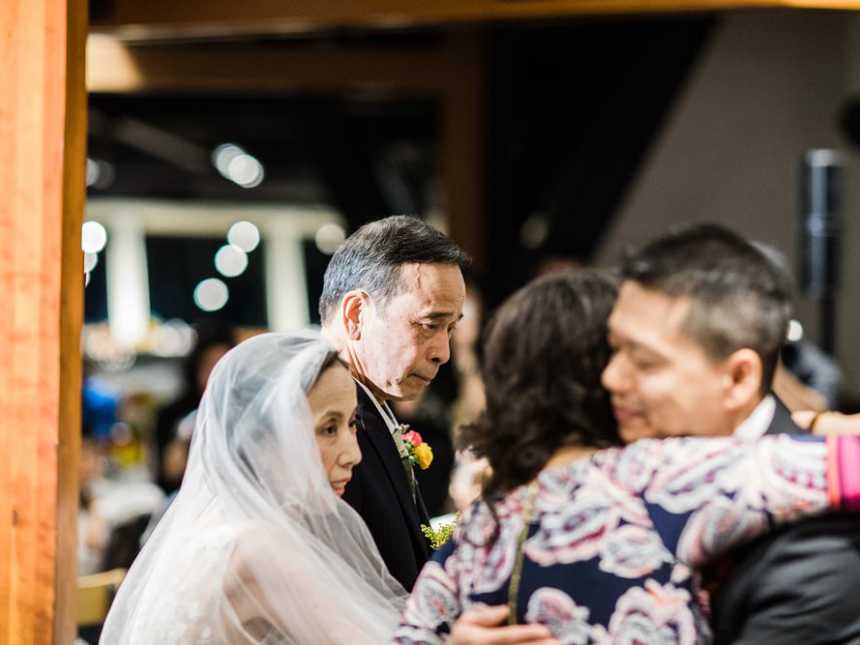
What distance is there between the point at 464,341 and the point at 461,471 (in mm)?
1914

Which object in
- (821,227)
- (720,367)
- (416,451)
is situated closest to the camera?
(720,367)

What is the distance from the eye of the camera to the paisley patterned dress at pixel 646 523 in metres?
1.39

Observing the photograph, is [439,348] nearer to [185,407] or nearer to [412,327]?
[412,327]

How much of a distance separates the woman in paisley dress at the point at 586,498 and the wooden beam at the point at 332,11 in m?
1.79

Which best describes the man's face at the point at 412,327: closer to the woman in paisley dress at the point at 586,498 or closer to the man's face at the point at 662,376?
the woman in paisley dress at the point at 586,498

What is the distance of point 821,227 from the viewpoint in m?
6.23

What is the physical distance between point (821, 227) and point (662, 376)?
507 cm

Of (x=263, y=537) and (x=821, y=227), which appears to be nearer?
(x=263, y=537)

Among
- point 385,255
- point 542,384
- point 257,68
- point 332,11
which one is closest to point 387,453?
point 385,255

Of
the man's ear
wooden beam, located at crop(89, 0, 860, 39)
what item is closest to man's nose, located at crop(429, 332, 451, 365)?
the man's ear

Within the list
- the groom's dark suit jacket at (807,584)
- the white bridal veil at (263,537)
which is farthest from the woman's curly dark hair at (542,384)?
the white bridal veil at (263,537)

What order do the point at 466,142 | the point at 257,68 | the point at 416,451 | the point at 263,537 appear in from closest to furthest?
the point at 263,537, the point at 416,451, the point at 257,68, the point at 466,142

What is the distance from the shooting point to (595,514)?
1.44 meters

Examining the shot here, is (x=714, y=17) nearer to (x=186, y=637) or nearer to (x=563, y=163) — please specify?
(x=563, y=163)
